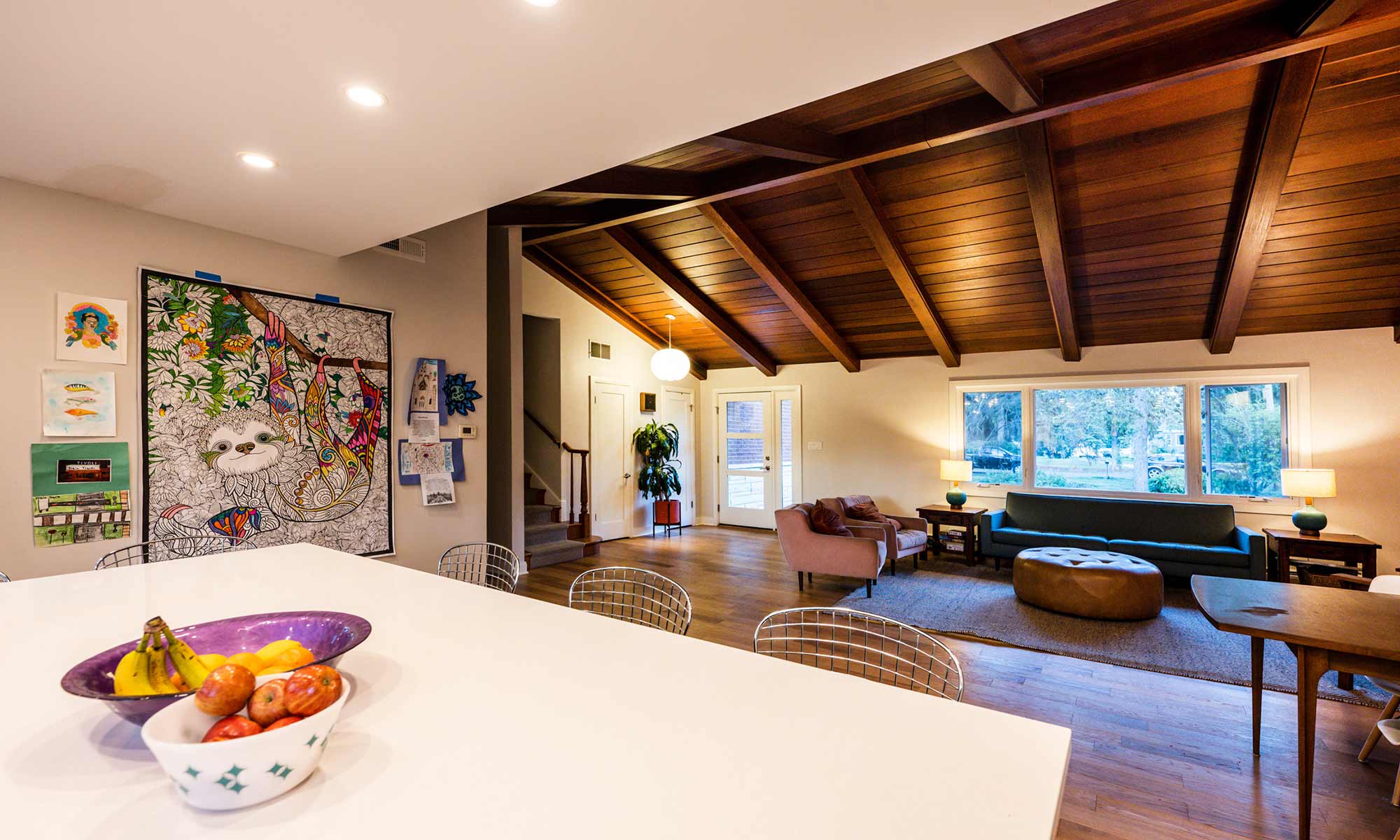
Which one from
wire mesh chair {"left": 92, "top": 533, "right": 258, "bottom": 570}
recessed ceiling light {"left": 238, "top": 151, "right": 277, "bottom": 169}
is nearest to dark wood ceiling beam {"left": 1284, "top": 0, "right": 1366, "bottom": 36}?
recessed ceiling light {"left": 238, "top": 151, "right": 277, "bottom": 169}

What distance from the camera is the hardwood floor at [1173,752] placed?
2084 millimetres

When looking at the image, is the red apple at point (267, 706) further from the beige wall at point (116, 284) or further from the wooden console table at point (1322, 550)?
the wooden console table at point (1322, 550)

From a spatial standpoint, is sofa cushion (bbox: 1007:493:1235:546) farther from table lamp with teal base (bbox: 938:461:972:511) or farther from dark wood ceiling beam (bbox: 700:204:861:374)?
dark wood ceiling beam (bbox: 700:204:861:374)

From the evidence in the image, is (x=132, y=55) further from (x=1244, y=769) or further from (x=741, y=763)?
(x=1244, y=769)

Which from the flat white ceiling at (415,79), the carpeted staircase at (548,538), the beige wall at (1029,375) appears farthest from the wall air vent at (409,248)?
the beige wall at (1029,375)

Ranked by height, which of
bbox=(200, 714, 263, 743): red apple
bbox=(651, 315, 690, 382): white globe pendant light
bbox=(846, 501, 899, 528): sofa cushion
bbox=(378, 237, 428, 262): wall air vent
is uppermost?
bbox=(378, 237, 428, 262): wall air vent

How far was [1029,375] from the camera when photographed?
6.46 meters

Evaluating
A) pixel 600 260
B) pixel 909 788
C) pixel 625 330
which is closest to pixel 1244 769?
pixel 909 788

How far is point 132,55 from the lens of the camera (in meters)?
1.73

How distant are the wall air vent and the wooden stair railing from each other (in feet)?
9.93

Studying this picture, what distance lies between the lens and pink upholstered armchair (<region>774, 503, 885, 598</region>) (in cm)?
482

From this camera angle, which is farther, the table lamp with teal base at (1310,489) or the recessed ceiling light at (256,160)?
the table lamp with teal base at (1310,489)

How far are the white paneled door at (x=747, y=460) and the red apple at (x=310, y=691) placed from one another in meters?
7.56

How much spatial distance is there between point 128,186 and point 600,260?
13.6 feet
